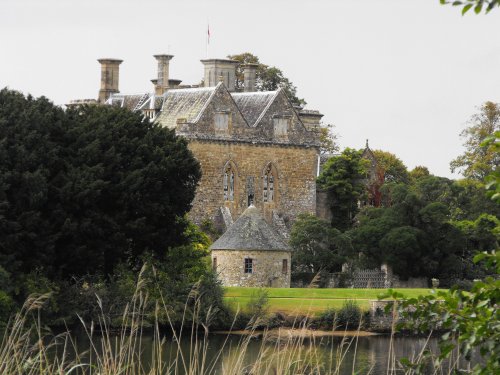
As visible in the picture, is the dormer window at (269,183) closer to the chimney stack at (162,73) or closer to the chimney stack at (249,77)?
the chimney stack at (249,77)

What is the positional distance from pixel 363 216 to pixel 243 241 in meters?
9.09

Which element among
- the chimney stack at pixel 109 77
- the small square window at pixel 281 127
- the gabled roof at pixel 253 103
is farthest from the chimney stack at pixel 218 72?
the chimney stack at pixel 109 77

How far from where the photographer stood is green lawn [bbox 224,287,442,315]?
43378 millimetres

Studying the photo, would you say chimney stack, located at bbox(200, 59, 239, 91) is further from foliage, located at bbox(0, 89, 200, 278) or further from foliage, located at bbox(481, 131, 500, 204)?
foliage, located at bbox(481, 131, 500, 204)

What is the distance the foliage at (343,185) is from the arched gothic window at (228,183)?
4.94 m

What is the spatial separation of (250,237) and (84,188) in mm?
14890

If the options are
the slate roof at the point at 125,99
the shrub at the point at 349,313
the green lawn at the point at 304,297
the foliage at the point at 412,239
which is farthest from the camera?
the slate roof at the point at 125,99

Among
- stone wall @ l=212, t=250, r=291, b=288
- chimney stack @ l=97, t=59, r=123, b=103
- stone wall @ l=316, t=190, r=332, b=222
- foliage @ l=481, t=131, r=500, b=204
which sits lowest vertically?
stone wall @ l=212, t=250, r=291, b=288

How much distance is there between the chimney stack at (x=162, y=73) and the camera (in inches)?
2721

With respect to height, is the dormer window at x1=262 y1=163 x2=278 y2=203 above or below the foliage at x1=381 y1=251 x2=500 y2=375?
above

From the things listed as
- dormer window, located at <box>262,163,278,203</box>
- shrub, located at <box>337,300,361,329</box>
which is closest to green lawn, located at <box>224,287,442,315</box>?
shrub, located at <box>337,300,361,329</box>

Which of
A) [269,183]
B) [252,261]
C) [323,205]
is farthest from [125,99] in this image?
[252,261]

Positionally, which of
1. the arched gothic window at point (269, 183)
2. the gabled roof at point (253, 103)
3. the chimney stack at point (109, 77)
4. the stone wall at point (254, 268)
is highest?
the chimney stack at point (109, 77)

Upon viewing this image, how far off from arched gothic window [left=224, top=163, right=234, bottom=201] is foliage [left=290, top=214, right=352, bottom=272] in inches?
201
